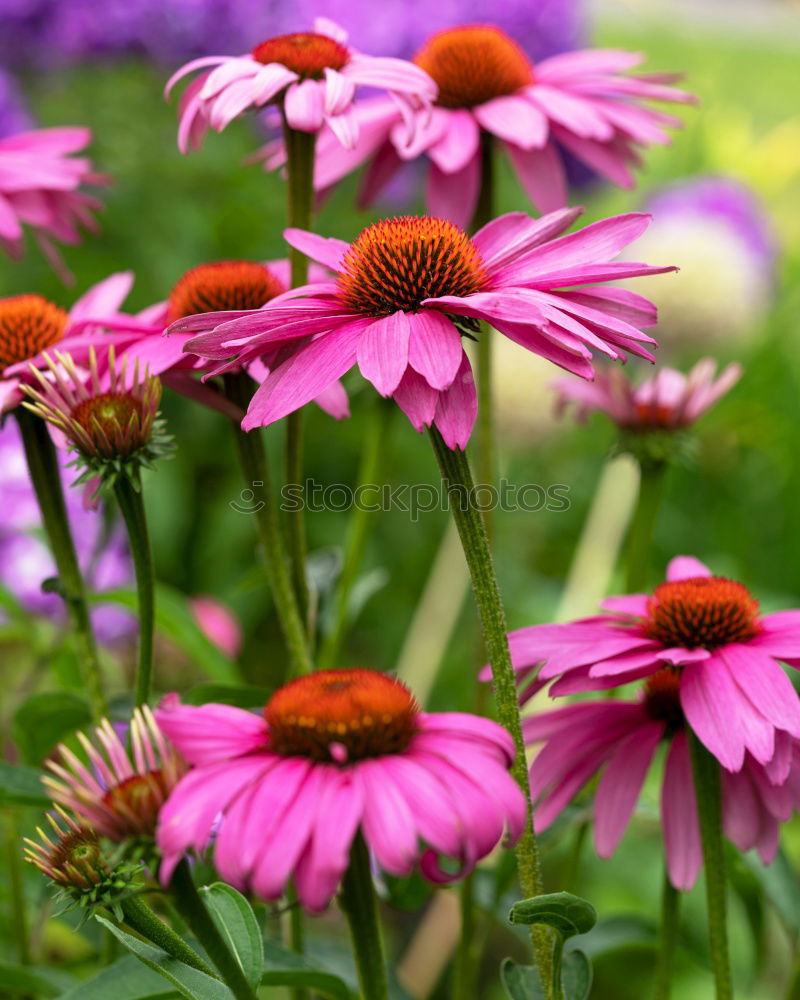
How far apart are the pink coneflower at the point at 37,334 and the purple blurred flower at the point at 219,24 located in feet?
4.15

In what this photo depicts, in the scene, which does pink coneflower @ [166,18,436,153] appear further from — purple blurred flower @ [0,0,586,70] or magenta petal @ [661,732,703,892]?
purple blurred flower @ [0,0,586,70]

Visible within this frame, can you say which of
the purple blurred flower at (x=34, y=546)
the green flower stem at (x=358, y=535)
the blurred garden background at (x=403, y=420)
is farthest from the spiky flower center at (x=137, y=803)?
the blurred garden background at (x=403, y=420)

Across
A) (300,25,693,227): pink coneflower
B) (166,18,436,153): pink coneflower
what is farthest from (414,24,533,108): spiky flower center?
(166,18,436,153): pink coneflower

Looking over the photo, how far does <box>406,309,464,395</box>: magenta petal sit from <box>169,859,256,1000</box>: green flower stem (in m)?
0.18

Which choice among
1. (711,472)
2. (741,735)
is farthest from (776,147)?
(741,735)

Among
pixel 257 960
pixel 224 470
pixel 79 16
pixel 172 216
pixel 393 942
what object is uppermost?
pixel 79 16

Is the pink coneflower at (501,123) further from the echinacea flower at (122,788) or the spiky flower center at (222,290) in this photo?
the echinacea flower at (122,788)

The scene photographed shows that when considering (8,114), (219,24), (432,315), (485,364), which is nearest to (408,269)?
(432,315)

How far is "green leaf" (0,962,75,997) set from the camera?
1.98 feet

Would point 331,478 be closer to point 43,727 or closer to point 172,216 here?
point 172,216

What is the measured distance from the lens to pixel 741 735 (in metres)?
0.47

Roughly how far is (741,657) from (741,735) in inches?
2.0

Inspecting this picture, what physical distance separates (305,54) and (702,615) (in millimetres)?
328

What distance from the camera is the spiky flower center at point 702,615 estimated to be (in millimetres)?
540
